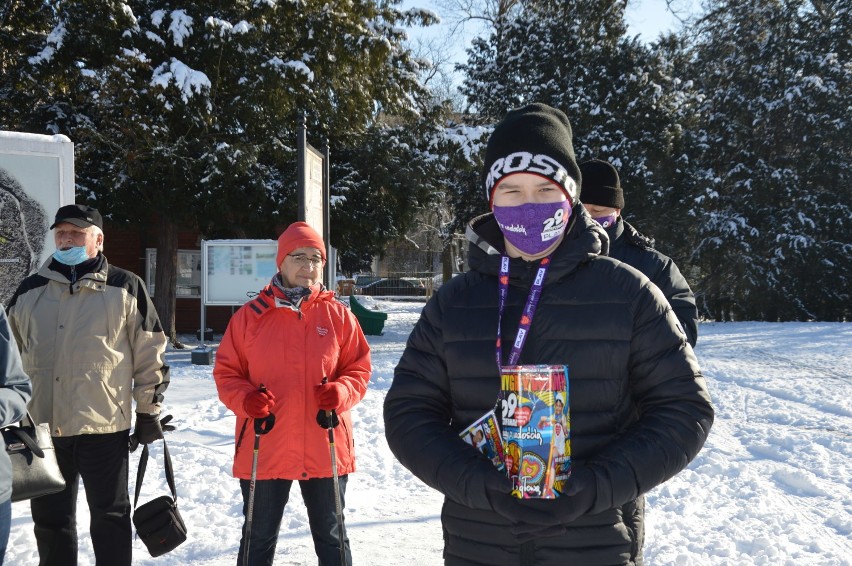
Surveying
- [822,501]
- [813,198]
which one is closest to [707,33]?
[813,198]

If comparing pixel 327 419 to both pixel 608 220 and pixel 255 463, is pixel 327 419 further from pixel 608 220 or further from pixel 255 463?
pixel 608 220

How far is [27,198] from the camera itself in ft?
17.7

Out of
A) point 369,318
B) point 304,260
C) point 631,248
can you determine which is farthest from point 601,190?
point 369,318

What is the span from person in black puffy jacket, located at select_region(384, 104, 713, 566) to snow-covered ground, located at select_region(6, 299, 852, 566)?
107 inches

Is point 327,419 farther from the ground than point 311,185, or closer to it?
closer to it

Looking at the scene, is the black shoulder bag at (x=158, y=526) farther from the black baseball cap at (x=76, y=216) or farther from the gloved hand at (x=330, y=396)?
the black baseball cap at (x=76, y=216)

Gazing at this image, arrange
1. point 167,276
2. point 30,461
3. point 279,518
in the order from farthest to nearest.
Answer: point 167,276
point 279,518
point 30,461

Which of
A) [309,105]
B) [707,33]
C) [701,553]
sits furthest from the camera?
[707,33]

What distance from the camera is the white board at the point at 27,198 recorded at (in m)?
5.34

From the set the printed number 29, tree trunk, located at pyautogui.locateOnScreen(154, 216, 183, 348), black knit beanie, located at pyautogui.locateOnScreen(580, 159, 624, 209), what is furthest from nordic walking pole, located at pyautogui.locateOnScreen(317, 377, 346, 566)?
tree trunk, located at pyautogui.locateOnScreen(154, 216, 183, 348)

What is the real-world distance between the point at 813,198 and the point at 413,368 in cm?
2412

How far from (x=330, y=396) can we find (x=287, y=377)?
288 millimetres

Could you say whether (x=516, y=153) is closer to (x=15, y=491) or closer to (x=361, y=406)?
(x=15, y=491)

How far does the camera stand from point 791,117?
2356 cm
